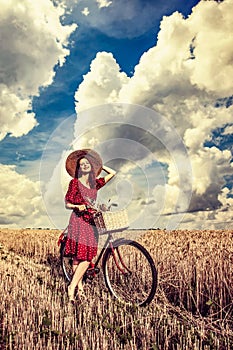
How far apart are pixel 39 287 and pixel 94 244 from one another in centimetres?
145

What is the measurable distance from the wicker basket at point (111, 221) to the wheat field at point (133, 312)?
3.66 feet

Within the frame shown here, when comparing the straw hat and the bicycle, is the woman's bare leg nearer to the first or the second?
the bicycle

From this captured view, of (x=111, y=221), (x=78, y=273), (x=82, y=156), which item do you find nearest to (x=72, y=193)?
(x=82, y=156)

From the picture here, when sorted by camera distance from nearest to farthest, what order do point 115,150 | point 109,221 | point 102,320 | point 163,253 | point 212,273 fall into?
point 102,320
point 109,221
point 212,273
point 115,150
point 163,253

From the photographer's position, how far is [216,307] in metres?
6.44

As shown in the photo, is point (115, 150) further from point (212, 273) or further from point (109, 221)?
point (212, 273)

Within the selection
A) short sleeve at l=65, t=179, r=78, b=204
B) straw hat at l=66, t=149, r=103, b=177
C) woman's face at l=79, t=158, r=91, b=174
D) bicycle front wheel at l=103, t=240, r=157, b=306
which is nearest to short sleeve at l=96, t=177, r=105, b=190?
straw hat at l=66, t=149, r=103, b=177

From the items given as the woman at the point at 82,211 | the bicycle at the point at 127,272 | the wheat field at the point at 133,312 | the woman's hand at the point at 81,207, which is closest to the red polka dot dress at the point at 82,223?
the woman at the point at 82,211

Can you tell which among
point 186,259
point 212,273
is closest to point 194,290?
point 212,273

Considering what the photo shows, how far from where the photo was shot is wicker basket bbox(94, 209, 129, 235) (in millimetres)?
6062

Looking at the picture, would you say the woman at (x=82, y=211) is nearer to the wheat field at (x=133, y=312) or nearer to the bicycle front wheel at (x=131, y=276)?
the bicycle front wheel at (x=131, y=276)

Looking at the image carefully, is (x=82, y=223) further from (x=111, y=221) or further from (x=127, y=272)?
(x=127, y=272)

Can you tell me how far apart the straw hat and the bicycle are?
1.14 meters

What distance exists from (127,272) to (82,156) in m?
2.09
